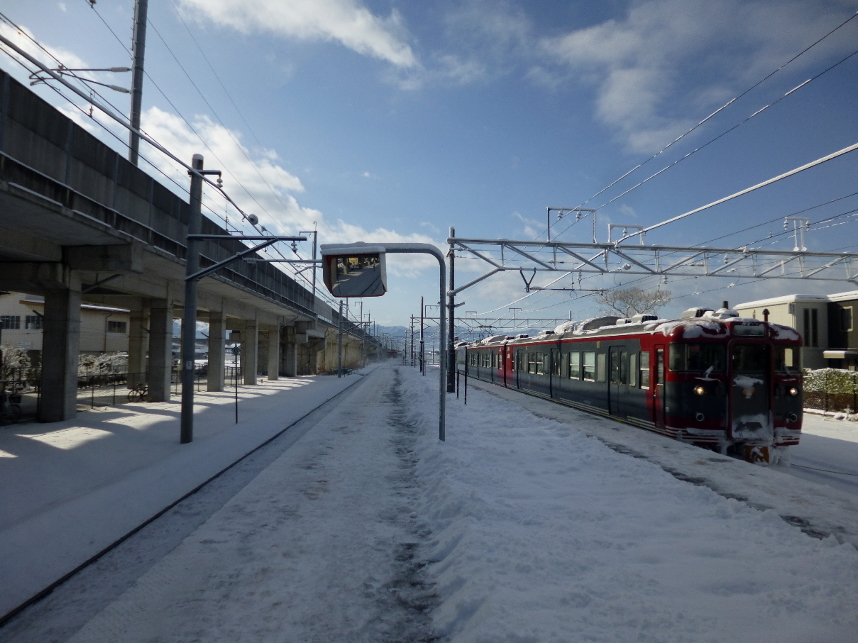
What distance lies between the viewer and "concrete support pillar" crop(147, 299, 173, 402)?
69.9ft

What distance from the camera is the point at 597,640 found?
3.57 m

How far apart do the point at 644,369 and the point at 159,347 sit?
63.6 feet

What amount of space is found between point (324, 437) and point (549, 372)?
11423mm

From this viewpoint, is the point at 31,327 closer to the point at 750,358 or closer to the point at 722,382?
the point at 722,382

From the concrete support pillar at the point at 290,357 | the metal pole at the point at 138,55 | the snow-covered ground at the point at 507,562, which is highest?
the metal pole at the point at 138,55

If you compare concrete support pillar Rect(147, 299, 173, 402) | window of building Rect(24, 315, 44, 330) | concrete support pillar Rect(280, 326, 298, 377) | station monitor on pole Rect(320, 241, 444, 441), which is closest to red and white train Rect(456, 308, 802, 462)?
station monitor on pole Rect(320, 241, 444, 441)

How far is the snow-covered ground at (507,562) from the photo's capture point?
12.8 feet

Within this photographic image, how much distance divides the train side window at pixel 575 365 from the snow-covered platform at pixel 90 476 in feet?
34.2

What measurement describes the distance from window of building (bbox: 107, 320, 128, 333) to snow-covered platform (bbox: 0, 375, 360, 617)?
118 feet

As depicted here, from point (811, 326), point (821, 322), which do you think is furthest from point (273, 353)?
point (821, 322)

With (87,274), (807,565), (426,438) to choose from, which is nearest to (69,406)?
(87,274)

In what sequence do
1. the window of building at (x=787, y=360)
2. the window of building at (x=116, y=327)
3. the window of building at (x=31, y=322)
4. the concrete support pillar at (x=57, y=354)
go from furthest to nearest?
the window of building at (x=116, y=327) → the window of building at (x=31, y=322) → the concrete support pillar at (x=57, y=354) → the window of building at (x=787, y=360)

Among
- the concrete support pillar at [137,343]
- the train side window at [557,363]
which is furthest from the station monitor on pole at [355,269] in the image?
the concrete support pillar at [137,343]

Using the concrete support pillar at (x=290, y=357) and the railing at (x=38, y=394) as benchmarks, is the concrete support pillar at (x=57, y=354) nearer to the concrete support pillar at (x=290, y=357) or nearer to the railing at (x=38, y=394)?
the railing at (x=38, y=394)
